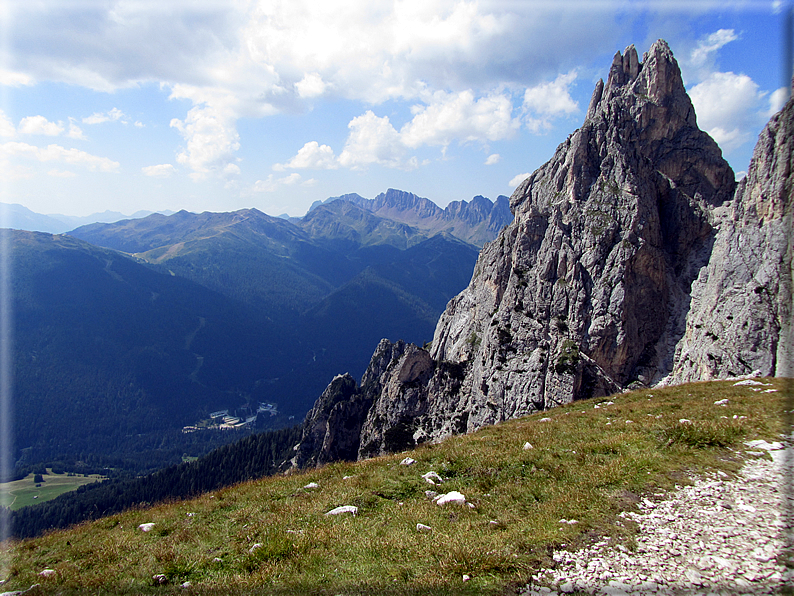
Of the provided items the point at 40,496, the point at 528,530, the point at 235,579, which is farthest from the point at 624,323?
the point at 40,496

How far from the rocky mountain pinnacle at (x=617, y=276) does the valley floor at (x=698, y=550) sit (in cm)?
5409

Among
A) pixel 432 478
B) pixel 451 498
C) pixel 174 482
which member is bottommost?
pixel 174 482

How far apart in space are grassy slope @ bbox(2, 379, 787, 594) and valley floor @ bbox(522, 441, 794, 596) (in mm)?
509

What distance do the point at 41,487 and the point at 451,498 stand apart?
24815 cm

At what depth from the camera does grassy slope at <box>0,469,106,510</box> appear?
162m

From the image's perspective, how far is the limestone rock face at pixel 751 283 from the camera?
54812mm

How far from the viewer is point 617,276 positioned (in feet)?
260

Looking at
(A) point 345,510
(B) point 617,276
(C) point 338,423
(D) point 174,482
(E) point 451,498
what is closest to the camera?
(A) point 345,510

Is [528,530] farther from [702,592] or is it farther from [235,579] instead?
[235,579]

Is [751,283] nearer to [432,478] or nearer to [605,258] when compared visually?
[605,258]

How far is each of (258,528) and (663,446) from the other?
14.2 meters

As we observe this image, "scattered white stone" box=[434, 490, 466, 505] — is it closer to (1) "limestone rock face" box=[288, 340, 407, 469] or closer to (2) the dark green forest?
(1) "limestone rock face" box=[288, 340, 407, 469]

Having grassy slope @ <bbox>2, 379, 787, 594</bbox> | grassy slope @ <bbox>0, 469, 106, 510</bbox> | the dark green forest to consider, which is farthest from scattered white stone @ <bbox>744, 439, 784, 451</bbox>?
grassy slope @ <bbox>0, 469, 106, 510</bbox>

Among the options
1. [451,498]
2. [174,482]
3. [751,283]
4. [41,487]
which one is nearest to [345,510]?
[451,498]
